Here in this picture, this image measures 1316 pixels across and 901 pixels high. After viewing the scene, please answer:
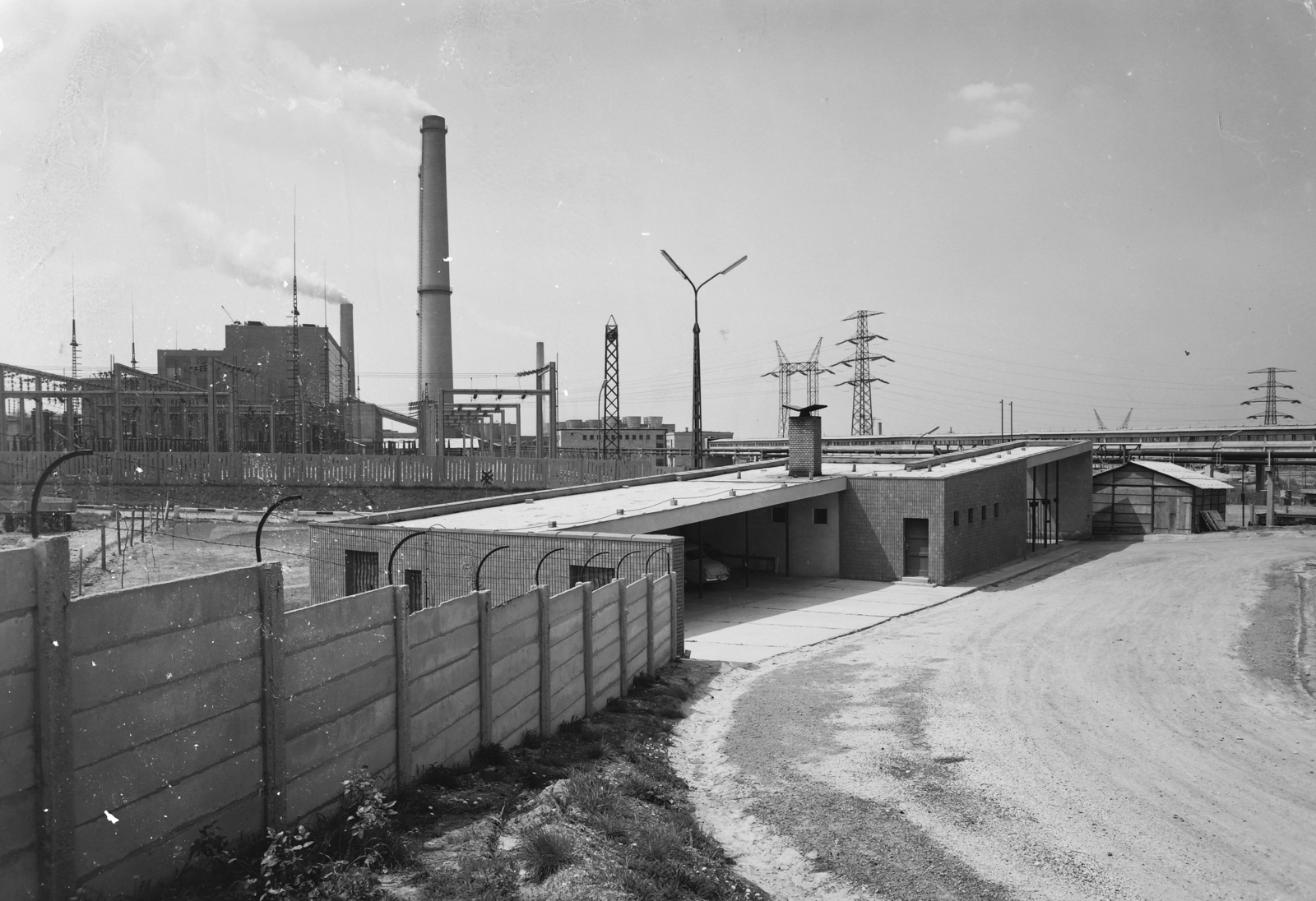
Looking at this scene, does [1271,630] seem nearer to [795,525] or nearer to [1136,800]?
[1136,800]

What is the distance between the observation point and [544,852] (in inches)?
243

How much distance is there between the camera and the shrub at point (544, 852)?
237 inches

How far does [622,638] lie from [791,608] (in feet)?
37.1

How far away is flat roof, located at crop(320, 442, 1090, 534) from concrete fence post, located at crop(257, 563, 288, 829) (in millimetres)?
13578

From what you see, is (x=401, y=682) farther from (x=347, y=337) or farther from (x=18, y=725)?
(x=347, y=337)

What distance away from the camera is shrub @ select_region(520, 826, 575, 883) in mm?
6020

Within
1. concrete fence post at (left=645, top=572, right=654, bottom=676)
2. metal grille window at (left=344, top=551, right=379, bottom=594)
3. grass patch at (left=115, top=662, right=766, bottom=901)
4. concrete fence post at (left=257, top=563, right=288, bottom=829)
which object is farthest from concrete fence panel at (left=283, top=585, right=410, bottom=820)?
metal grille window at (left=344, top=551, right=379, bottom=594)

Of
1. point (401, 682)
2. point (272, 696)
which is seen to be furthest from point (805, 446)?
point (272, 696)

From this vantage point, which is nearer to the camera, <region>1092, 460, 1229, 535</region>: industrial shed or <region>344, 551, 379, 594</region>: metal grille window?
<region>344, 551, 379, 594</region>: metal grille window

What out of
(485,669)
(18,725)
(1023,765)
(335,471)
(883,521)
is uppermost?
(18,725)

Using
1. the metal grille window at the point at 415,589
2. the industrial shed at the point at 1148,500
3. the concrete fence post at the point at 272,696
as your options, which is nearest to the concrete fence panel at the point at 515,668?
the concrete fence post at the point at 272,696

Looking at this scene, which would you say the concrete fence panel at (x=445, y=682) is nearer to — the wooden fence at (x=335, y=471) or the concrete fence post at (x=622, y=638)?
the concrete fence post at (x=622, y=638)

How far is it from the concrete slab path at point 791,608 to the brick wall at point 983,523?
1.87 feet

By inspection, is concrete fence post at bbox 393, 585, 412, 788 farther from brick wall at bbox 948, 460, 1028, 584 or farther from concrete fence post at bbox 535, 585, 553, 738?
brick wall at bbox 948, 460, 1028, 584
